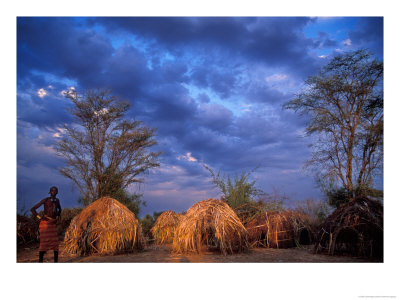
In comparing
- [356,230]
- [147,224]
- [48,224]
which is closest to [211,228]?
[356,230]

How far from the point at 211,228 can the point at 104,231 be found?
113 inches

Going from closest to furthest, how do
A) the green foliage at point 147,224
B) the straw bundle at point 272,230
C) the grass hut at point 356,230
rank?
the grass hut at point 356,230
the straw bundle at point 272,230
the green foliage at point 147,224

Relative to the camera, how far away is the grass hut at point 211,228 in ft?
27.8

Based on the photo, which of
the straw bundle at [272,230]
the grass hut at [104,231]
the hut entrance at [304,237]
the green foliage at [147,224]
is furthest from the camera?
the green foliage at [147,224]

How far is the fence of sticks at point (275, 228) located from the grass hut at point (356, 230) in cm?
155

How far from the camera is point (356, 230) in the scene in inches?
318

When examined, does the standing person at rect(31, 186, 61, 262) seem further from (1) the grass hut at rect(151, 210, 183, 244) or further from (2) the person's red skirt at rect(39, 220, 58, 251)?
(1) the grass hut at rect(151, 210, 183, 244)

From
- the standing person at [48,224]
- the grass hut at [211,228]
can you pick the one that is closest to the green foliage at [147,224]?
the grass hut at [211,228]

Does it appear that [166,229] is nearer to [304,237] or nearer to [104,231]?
[104,231]

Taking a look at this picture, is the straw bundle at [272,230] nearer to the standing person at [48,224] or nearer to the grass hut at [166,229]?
the grass hut at [166,229]

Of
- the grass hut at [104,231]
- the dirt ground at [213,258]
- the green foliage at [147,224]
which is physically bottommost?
the green foliage at [147,224]

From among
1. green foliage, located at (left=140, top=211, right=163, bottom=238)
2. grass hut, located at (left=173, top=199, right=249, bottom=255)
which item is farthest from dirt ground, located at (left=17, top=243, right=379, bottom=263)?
Result: green foliage, located at (left=140, top=211, right=163, bottom=238)
